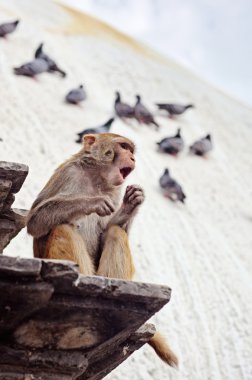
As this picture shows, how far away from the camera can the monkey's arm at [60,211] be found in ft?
17.3

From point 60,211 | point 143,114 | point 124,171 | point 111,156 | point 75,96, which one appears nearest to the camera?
point 60,211

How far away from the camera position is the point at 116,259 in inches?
209

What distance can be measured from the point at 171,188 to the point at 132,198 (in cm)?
979

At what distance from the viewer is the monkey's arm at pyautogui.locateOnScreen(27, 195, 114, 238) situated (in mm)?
5270

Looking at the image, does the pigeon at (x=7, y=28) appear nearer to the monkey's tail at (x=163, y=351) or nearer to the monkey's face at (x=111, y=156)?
the monkey's face at (x=111, y=156)

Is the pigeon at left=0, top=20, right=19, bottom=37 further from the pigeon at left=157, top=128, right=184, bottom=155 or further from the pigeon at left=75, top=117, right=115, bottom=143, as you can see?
the pigeon at left=157, top=128, right=184, bottom=155

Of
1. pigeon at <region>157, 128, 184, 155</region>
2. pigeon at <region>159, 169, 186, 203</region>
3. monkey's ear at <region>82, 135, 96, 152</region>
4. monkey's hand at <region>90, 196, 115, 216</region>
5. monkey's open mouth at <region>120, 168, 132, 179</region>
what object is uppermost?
monkey's hand at <region>90, 196, 115, 216</region>

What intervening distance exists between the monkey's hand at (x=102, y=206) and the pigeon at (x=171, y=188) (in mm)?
9962

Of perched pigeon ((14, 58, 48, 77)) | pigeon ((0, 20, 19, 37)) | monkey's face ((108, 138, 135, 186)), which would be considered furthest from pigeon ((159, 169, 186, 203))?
monkey's face ((108, 138, 135, 186))

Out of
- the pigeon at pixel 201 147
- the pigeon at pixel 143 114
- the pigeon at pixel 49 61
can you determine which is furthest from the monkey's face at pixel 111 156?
the pigeon at pixel 49 61

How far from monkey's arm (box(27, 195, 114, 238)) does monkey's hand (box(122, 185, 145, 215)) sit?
27 cm

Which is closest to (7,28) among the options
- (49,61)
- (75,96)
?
(49,61)

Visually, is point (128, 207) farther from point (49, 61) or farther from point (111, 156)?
point (49, 61)

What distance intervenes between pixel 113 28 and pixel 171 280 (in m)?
19.1
